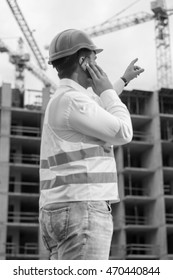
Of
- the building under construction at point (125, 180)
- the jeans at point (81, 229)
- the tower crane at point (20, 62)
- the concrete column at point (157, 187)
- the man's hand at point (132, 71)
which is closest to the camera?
the jeans at point (81, 229)

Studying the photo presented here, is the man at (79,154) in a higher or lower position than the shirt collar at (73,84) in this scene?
lower

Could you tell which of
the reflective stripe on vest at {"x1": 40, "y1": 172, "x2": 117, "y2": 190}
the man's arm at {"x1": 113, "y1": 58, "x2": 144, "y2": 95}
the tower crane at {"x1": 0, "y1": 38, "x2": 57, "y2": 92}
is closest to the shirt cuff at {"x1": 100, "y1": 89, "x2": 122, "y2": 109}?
the reflective stripe on vest at {"x1": 40, "y1": 172, "x2": 117, "y2": 190}

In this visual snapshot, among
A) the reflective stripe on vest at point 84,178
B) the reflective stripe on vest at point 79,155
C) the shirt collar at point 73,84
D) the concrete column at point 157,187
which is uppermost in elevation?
the concrete column at point 157,187

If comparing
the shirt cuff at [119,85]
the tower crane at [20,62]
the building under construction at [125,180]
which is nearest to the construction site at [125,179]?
the building under construction at [125,180]

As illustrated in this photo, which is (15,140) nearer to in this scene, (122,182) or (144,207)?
(122,182)

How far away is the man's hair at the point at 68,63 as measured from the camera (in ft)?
10.1

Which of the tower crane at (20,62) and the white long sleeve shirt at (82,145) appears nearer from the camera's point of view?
the white long sleeve shirt at (82,145)

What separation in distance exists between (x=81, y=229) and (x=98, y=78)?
850 millimetres

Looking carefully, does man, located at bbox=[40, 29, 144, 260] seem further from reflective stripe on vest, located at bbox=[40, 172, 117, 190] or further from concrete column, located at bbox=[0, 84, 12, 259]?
concrete column, located at bbox=[0, 84, 12, 259]

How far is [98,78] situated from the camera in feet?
10.1

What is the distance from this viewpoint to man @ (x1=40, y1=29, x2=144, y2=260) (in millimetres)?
2865

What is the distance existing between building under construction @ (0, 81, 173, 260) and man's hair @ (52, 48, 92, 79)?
3917 centimetres

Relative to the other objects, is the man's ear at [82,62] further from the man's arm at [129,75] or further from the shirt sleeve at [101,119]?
the man's arm at [129,75]

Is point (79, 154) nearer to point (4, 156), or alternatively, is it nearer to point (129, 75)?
point (129, 75)
